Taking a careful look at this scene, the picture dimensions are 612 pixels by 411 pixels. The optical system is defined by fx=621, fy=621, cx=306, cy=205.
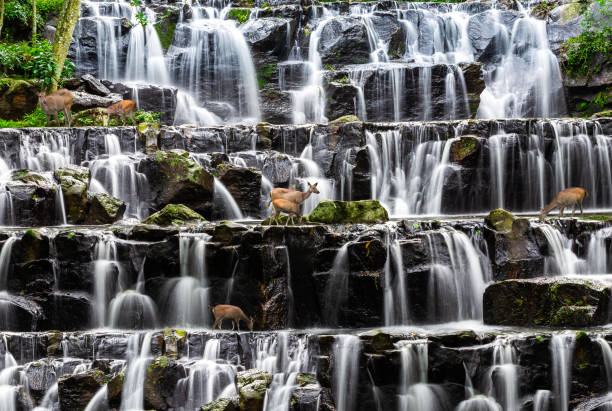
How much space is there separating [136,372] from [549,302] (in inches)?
266

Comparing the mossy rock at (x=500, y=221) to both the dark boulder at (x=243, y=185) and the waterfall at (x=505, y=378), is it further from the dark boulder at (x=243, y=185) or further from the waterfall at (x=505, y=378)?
the dark boulder at (x=243, y=185)

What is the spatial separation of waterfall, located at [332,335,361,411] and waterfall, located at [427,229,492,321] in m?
2.81

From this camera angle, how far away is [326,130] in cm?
1770

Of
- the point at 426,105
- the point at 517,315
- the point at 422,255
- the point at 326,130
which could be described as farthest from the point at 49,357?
the point at 426,105

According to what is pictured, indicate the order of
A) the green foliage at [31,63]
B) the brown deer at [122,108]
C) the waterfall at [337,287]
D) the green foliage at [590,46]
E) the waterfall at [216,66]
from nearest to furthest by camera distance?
the waterfall at [337,287] → the brown deer at [122,108] → the green foliage at [31,63] → the green foliage at [590,46] → the waterfall at [216,66]

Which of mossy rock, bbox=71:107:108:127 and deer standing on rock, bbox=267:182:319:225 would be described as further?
mossy rock, bbox=71:107:108:127

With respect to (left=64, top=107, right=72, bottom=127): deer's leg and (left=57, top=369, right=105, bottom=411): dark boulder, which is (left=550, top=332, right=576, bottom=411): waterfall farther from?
(left=64, top=107, right=72, bottom=127): deer's leg

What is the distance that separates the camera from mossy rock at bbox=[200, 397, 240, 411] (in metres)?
8.48

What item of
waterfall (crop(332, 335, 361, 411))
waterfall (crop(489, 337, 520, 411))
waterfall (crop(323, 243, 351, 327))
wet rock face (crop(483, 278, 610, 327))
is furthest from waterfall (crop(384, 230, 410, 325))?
waterfall (crop(489, 337, 520, 411))

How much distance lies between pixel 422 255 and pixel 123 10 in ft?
70.8

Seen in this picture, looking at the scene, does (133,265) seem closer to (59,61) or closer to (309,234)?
(309,234)

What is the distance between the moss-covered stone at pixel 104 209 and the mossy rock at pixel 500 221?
8506 mm

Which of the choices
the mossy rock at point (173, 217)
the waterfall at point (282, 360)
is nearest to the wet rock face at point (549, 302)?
the waterfall at point (282, 360)

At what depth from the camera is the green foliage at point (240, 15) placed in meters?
27.8
